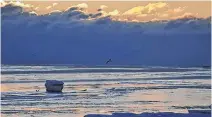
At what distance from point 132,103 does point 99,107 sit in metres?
3.48

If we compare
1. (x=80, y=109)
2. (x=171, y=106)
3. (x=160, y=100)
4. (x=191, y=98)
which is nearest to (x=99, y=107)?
(x=80, y=109)

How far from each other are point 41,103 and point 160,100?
8621 mm

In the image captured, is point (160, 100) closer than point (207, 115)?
No

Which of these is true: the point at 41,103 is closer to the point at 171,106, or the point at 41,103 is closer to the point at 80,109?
the point at 80,109

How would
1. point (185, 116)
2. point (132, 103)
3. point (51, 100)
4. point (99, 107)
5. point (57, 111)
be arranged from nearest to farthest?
1. point (185, 116)
2. point (57, 111)
3. point (99, 107)
4. point (132, 103)
5. point (51, 100)

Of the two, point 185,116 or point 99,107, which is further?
point 99,107

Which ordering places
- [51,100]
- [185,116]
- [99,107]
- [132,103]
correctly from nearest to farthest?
[185,116] < [99,107] < [132,103] < [51,100]

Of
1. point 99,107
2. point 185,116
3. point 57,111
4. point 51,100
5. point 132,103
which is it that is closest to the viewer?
point 185,116

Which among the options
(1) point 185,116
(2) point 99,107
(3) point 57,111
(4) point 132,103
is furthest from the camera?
(4) point 132,103

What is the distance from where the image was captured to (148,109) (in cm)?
3519

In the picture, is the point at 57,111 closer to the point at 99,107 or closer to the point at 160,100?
the point at 99,107

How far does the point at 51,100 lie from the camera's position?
42250mm

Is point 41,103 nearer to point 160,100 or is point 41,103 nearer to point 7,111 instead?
point 7,111

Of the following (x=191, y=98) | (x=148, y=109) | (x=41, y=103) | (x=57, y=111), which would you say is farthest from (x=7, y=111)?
(x=191, y=98)
